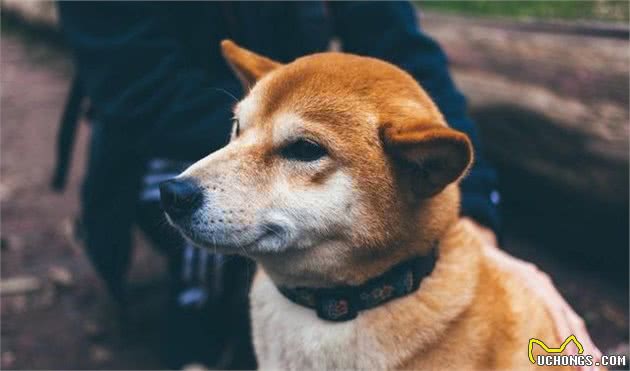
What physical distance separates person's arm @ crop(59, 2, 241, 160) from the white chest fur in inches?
28.2

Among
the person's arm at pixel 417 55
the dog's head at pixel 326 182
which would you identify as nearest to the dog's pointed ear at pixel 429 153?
the dog's head at pixel 326 182

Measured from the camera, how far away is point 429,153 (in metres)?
1.70

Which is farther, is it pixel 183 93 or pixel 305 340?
pixel 183 93

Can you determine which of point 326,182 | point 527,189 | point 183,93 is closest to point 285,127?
point 326,182

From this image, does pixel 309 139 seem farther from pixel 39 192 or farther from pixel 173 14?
pixel 39 192

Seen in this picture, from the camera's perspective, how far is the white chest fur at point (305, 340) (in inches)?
73.5

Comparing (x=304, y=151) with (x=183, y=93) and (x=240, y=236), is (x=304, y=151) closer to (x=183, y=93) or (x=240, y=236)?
(x=240, y=236)

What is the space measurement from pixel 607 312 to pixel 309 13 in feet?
6.09

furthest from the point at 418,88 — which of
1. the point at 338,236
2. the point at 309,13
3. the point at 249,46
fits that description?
the point at 249,46

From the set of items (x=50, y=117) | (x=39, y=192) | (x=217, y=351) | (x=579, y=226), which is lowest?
(x=50, y=117)

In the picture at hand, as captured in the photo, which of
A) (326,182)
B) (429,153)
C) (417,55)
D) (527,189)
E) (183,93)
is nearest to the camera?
(429,153)

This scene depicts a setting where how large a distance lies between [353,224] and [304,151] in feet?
0.78

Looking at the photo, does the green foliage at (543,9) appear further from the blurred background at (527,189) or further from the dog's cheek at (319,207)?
the dog's cheek at (319,207)

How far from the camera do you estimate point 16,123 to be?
6477 millimetres
